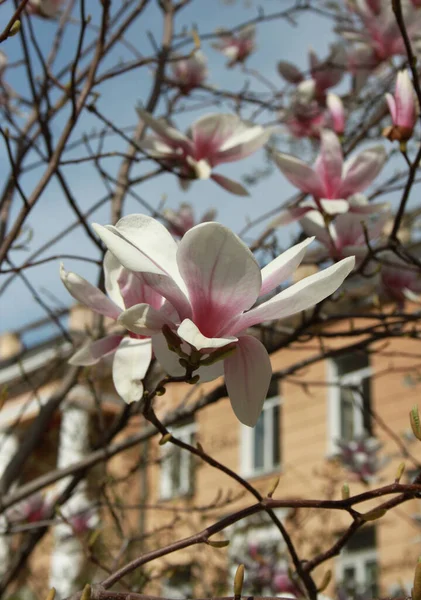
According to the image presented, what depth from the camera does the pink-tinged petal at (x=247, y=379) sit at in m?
0.92

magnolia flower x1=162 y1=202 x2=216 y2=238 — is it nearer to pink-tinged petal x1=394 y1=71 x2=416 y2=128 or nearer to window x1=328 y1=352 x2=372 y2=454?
pink-tinged petal x1=394 y1=71 x2=416 y2=128

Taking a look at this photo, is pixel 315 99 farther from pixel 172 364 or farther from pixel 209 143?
pixel 172 364

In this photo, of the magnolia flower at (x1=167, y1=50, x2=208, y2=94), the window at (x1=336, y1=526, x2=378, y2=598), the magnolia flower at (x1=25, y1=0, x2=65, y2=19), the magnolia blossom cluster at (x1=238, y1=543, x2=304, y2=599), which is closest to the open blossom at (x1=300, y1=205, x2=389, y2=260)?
the magnolia flower at (x1=167, y1=50, x2=208, y2=94)

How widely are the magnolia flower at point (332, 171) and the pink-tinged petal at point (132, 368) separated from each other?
1.92 ft

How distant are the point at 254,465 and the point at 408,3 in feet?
25.7

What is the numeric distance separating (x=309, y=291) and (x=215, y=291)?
3.9 inches

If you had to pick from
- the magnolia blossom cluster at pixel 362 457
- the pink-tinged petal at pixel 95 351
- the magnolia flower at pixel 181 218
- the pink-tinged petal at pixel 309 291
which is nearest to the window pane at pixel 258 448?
the magnolia blossom cluster at pixel 362 457

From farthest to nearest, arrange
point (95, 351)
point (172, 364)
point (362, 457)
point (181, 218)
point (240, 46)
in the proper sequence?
point (362, 457)
point (240, 46)
point (181, 218)
point (95, 351)
point (172, 364)

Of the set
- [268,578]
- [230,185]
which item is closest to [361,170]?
[230,185]

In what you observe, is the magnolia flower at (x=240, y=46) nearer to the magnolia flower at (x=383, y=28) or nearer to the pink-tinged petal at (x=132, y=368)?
the magnolia flower at (x=383, y=28)

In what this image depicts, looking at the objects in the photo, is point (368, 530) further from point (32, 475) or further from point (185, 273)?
point (185, 273)

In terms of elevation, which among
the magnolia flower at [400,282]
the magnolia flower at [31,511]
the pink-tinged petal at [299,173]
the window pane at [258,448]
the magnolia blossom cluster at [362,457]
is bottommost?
the window pane at [258,448]

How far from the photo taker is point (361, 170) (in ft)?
5.08

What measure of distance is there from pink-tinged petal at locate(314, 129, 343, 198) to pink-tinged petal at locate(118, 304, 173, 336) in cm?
70
